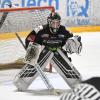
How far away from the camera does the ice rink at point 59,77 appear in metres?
3.50

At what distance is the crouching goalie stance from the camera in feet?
11.7

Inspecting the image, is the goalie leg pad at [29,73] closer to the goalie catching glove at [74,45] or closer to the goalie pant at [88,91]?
the goalie catching glove at [74,45]

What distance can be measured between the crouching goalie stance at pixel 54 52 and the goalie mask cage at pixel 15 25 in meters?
1.29

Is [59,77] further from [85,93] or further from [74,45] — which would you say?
[85,93]

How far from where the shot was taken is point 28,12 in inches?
207

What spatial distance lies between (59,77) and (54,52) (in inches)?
39.1

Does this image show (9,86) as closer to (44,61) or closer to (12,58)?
(44,61)

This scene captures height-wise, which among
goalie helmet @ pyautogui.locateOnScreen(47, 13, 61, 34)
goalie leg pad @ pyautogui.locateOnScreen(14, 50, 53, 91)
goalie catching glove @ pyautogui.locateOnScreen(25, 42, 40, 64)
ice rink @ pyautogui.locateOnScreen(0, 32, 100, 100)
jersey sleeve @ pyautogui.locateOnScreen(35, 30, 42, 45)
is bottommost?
ice rink @ pyautogui.locateOnScreen(0, 32, 100, 100)

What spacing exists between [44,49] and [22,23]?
5.40 feet

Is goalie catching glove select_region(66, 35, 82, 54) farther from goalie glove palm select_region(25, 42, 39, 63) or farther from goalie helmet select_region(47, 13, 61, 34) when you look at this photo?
goalie glove palm select_region(25, 42, 39, 63)

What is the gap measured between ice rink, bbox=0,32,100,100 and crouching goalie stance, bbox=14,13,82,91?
241mm

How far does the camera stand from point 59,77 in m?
4.57

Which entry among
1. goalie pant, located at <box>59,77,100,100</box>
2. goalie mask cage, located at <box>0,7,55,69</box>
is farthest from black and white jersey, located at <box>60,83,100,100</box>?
goalie mask cage, located at <box>0,7,55,69</box>

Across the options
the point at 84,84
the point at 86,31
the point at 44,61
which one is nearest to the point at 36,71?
the point at 44,61
